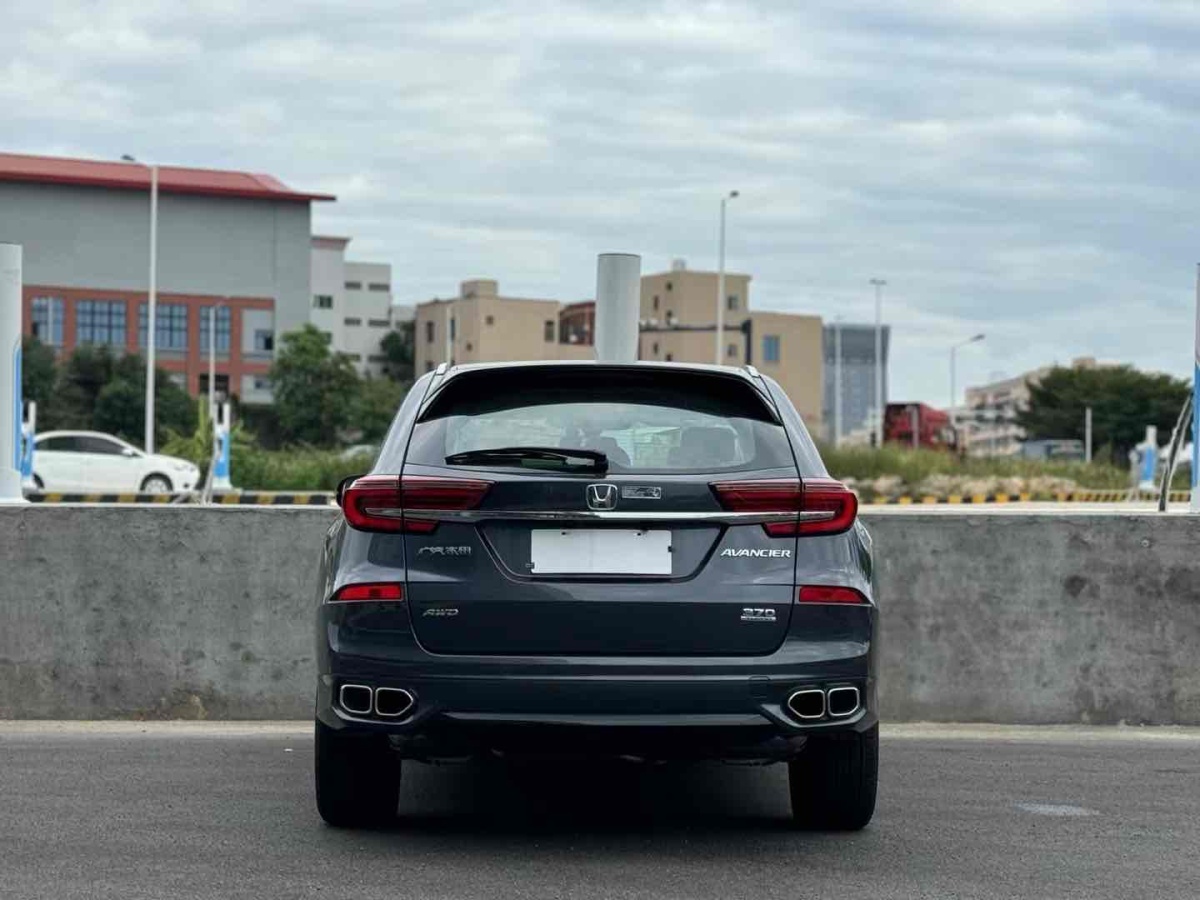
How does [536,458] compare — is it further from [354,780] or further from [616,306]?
[616,306]

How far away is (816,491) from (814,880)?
3.78 feet

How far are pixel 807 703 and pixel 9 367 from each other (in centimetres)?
640

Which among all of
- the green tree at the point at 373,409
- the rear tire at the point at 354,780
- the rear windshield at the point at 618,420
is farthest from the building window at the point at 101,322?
the rear windshield at the point at 618,420

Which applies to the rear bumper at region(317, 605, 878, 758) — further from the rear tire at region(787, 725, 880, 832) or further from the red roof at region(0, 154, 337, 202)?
the red roof at region(0, 154, 337, 202)

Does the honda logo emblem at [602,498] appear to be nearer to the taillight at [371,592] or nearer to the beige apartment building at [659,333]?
the taillight at [371,592]

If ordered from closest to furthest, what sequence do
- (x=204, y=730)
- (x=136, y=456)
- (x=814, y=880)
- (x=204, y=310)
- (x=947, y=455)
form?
(x=814, y=880)
(x=204, y=730)
(x=136, y=456)
(x=947, y=455)
(x=204, y=310)

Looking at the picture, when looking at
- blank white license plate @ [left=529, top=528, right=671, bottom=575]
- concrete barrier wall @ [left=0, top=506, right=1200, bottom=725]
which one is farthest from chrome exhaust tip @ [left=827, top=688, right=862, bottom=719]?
concrete barrier wall @ [left=0, top=506, right=1200, bottom=725]

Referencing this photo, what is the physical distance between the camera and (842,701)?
5535 millimetres

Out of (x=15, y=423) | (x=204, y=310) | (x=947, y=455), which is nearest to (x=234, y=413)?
(x=204, y=310)

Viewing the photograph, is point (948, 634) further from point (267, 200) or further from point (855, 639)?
point (267, 200)

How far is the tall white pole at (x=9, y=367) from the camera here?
10234 millimetres

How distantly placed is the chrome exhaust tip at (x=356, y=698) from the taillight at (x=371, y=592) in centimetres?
26

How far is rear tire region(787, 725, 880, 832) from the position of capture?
19.6 ft

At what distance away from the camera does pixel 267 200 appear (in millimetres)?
123812
